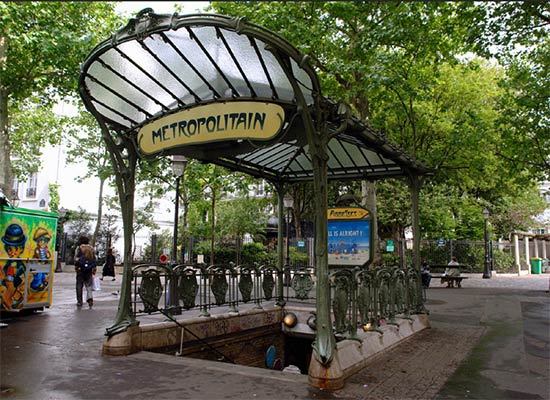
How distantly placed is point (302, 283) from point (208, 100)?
5.96 m

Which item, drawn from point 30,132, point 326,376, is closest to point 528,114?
point 326,376

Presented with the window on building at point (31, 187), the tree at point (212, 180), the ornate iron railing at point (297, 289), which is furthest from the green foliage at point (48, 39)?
the window on building at point (31, 187)

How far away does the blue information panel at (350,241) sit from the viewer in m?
8.75

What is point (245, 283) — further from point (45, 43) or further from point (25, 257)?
point (45, 43)

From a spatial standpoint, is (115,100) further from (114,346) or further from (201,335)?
(201,335)

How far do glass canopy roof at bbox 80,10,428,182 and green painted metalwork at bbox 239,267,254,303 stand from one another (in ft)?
10.6

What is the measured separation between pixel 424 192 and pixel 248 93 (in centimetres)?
2265

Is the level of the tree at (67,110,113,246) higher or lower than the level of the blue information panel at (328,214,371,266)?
higher

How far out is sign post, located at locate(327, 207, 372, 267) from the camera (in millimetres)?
8742

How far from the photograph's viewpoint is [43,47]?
1462cm

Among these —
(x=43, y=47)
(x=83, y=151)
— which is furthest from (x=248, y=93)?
(x=83, y=151)

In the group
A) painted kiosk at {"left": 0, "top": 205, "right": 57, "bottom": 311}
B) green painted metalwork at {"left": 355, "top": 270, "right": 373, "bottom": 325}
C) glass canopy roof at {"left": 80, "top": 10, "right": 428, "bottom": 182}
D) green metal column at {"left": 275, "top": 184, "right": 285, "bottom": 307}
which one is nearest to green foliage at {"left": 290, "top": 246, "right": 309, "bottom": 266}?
green metal column at {"left": 275, "top": 184, "right": 285, "bottom": 307}

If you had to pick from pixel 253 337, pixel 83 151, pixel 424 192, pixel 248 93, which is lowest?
pixel 253 337

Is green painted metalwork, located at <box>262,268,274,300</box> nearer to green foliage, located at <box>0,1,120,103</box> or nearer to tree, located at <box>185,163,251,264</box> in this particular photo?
green foliage, located at <box>0,1,120,103</box>
